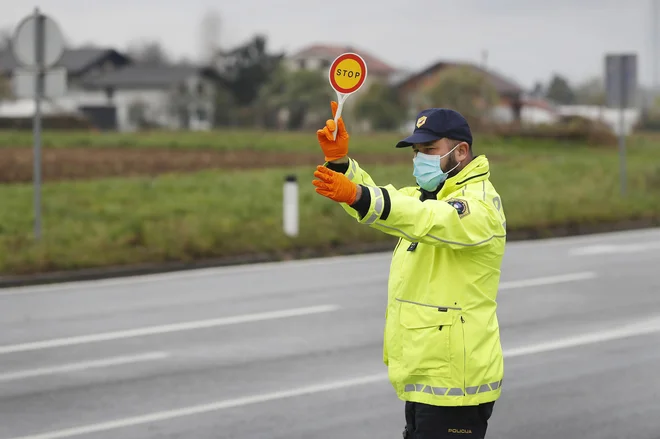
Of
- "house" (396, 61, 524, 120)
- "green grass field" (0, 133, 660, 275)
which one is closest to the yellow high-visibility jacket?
"green grass field" (0, 133, 660, 275)

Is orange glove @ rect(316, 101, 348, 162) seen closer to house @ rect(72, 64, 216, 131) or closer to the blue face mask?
the blue face mask

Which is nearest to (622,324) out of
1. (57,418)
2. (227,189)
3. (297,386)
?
(297,386)

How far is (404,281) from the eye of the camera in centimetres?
427

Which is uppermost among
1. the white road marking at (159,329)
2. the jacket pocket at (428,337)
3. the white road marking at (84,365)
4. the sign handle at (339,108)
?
the sign handle at (339,108)

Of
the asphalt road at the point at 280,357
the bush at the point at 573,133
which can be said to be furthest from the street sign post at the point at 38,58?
the bush at the point at 573,133

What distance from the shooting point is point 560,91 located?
158 meters

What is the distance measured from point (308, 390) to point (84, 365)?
194 cm

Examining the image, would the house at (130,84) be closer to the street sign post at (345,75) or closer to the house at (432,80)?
the house at (432,80)

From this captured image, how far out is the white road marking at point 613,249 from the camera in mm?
16328

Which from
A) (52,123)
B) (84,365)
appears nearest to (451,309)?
(84,365)

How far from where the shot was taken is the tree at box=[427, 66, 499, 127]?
233 ft

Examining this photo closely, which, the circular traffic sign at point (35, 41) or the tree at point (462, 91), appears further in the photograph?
the tree at point (462, 91)

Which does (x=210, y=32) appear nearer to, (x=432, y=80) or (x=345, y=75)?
(x=432, y=80)

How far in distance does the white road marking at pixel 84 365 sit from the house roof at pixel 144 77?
3723 inches
